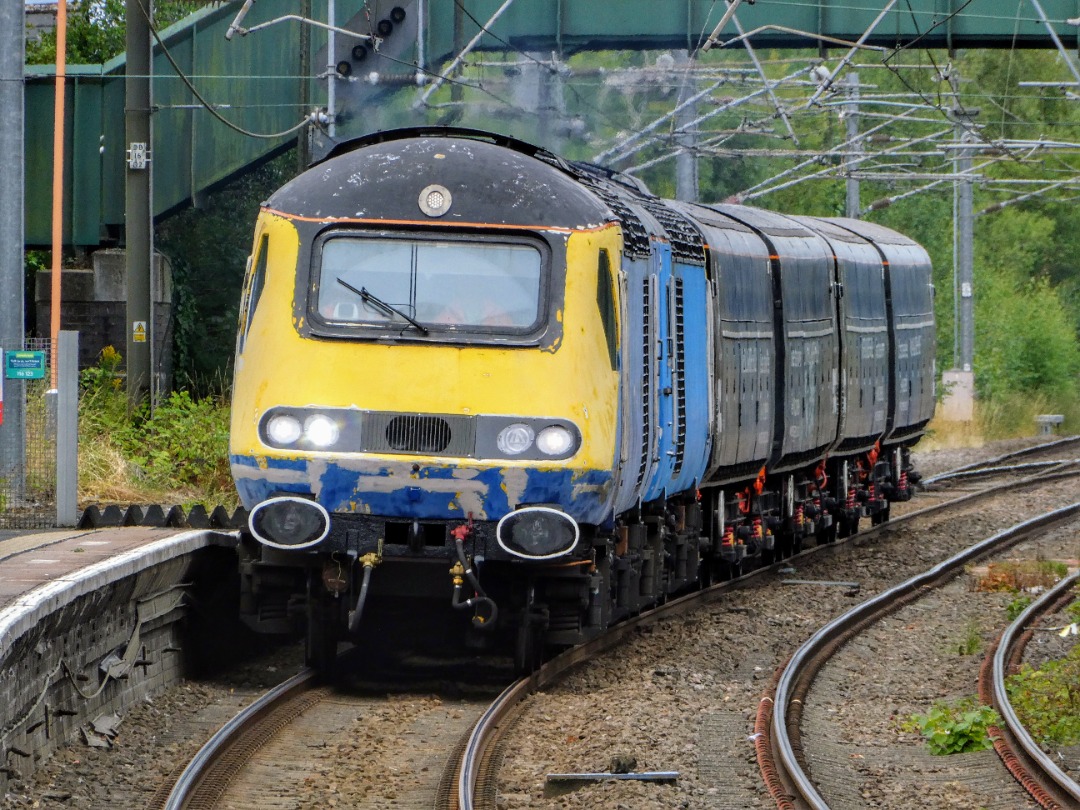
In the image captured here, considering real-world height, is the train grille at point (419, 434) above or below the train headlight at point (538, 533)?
above

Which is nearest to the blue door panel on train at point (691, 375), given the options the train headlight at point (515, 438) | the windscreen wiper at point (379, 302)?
the train headlight at point (515, 438)

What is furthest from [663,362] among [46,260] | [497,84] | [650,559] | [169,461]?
[46,260]

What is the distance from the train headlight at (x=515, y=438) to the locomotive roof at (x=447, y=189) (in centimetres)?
120

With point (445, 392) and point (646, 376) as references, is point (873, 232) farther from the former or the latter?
point (445, 392)

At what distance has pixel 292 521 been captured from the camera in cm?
1027

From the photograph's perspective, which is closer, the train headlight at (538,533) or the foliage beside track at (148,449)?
the train headlight at (538,533)

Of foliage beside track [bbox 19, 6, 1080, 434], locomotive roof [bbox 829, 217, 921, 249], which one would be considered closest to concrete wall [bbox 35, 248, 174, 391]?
foliage beside track [bbox 19, 6, 1080, 434]

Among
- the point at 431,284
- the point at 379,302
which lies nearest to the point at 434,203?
the point at 431,284

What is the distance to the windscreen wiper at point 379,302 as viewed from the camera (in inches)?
407

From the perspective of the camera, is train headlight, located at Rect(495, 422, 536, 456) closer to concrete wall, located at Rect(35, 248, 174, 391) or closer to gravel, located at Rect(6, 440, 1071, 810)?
gravel, located at Rect(6, 440, 1071, 810)

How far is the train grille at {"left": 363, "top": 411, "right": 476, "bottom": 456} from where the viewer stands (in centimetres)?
1018

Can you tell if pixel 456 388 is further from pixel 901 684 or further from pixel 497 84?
pixel 497 84

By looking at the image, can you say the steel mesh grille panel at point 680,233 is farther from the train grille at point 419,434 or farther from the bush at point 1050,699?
the bush at point 1050,699

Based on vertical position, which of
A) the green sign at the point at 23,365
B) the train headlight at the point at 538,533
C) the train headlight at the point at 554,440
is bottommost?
the train headlight at the point at 538,533
